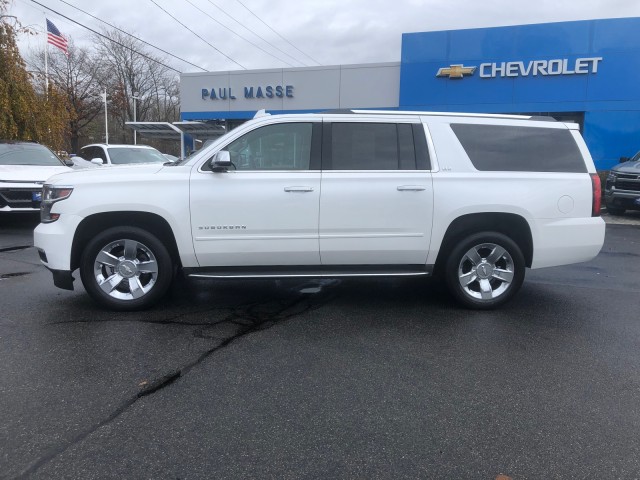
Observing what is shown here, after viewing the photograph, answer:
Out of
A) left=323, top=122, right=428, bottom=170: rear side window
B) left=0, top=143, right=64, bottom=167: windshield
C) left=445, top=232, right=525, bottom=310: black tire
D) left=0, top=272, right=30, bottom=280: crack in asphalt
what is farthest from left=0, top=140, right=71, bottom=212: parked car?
left=445, top=232, right=525, bottom=310: black tire

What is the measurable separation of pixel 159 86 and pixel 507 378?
2502 inches

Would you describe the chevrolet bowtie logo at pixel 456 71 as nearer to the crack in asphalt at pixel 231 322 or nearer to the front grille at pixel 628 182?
the front grille at pixel 628 182

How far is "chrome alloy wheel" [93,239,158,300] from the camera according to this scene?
5.05 metres

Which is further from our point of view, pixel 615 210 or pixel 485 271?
pixel 615 210

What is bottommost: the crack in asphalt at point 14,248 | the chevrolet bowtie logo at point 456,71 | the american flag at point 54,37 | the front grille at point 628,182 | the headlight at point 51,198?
the crack in asphalt at point 14,248

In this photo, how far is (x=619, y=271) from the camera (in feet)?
24.5

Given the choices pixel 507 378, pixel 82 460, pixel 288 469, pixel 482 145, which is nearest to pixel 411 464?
pixel 288 469

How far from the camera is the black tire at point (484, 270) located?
527 cm

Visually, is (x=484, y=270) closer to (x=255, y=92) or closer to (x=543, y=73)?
(x=543, y=73)

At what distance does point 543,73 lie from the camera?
20562 millimetres

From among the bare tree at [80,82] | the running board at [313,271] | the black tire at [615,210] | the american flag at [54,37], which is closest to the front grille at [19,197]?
the running board at [313,271]

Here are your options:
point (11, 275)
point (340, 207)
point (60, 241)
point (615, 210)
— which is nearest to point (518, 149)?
point (340, 207)

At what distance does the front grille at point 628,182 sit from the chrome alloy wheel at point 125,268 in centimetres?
1226

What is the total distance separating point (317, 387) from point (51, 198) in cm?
323
